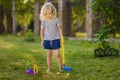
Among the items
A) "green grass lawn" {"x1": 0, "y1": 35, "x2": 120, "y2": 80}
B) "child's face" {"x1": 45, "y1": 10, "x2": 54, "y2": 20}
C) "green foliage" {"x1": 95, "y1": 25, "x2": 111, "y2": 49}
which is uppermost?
"child's face" {"x1": 45, "y1": 10, "x2": 54, "y2": 20}

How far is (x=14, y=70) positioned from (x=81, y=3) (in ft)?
68.3

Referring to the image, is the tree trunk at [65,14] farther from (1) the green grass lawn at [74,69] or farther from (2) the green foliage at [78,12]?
(1) the green grass lawn at [74,69]

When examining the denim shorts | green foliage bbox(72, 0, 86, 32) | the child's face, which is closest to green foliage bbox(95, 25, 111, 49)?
the denim shorts

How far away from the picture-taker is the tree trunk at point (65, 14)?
94.5ft

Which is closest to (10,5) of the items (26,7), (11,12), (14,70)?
(11,12)

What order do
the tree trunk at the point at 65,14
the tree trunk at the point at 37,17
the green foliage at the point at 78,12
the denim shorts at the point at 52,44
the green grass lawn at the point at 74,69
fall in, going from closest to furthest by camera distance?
the green grass lawn at the point at 74,69, the denim shorts at the point at 52,44, the tree trunk at the point at 65,14, the green foliage at the point at 78,12, the tree trunk at the point at 37,17

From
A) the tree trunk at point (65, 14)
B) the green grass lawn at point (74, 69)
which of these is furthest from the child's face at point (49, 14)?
the tree trunk at point (65, 14)

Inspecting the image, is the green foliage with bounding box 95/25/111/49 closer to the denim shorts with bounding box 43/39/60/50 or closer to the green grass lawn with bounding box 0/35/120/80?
the green grass lawn with bounding box 0/35/120/80

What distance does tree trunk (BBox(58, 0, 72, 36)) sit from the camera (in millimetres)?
28797

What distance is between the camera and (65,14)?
29.1 meters

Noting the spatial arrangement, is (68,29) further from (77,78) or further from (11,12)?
(77,78)

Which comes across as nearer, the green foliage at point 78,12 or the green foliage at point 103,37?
the green foliage at point 103,37

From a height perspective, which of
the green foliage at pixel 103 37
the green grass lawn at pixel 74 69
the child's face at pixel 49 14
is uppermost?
the child's face at pixel 49 14

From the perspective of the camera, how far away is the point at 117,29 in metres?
13.5
